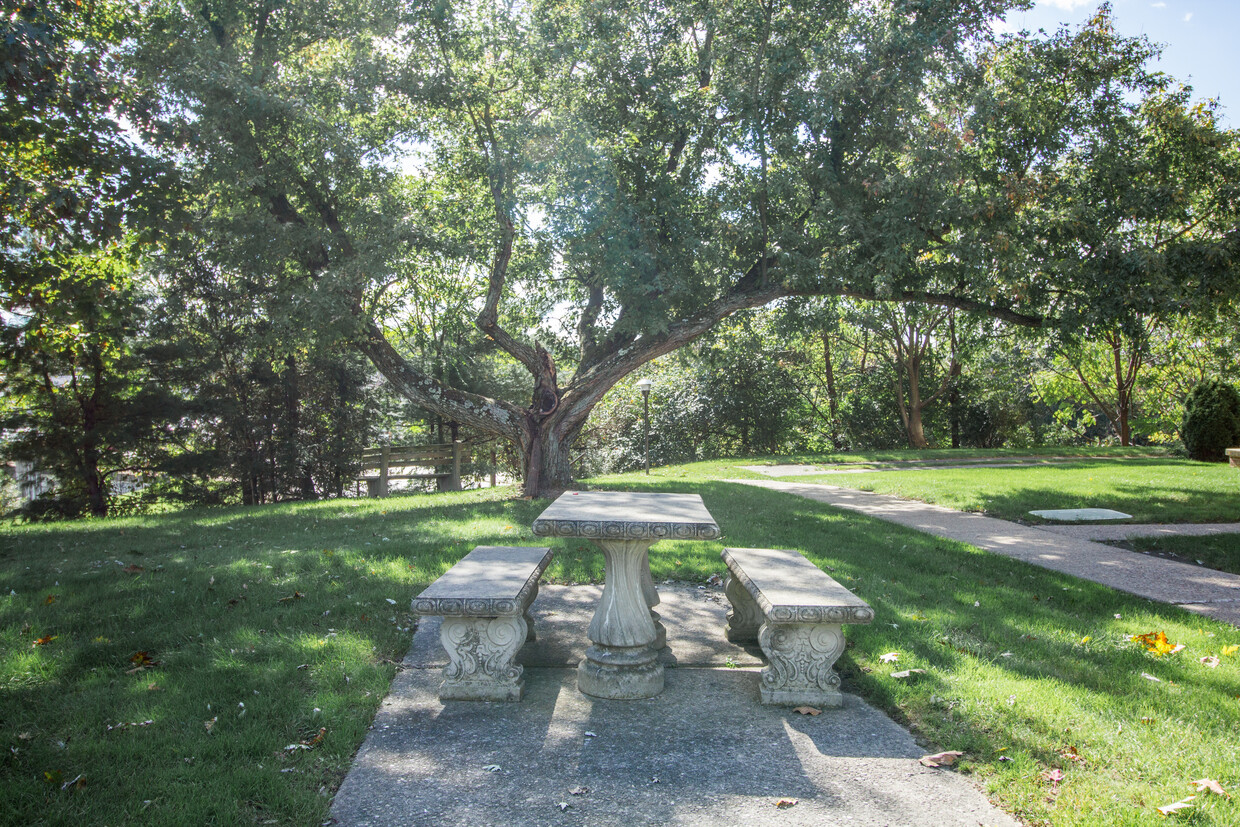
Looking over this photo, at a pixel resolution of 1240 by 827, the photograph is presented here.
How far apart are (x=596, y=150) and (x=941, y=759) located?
9.26 metres

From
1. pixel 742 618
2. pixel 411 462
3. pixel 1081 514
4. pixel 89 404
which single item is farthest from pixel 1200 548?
pixel 89 404

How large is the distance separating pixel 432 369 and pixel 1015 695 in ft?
53.9

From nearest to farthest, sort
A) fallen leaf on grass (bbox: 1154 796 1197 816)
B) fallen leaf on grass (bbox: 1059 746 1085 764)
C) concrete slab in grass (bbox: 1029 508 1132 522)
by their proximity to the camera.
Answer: fallen leaf on grass (bbox: 1154 796 1197 816) → fallen leaf on grass (bbox: 1059 746 1085 764) → concrete slab in grass (bbox: 1029 508 1132 522)

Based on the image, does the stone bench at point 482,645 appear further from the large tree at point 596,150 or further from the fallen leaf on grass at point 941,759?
the large tree at point 596,150

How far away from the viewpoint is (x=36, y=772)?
9.32ft

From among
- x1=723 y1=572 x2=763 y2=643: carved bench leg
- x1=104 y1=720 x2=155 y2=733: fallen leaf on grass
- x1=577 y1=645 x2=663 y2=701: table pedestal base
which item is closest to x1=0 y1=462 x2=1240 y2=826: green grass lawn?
x1=104 y1=720 x2=155 y2=733: fallen leaf on grass

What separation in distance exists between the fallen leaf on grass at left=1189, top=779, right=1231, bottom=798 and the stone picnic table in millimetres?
2151

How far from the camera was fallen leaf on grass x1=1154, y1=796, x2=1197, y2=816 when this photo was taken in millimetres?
2596

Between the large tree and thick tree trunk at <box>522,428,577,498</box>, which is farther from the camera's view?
thick tree trunk at <box>522,428,577,498</box>

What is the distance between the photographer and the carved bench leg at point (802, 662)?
12.2 feet

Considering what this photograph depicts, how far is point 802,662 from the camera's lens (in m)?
3.74

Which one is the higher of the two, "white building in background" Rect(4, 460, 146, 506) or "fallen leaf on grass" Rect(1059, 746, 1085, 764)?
"white building in background" Rect(4, 460, 146, 506)

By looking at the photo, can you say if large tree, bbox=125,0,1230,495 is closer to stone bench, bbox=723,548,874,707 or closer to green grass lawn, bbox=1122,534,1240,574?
green grass lawn, bbox=1122,534,1240,574

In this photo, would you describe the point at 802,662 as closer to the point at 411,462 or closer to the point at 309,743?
the point at 309,743
